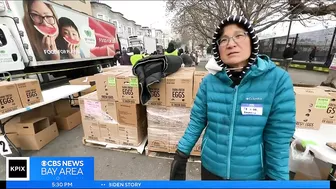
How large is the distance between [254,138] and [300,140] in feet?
3.40

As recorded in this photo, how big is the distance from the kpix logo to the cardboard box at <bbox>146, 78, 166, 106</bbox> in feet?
6.31

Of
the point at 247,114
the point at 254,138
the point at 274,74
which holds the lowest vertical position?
the point at 254,138

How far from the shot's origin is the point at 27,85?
2678mm

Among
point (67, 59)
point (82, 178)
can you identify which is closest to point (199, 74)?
point (82, 178)

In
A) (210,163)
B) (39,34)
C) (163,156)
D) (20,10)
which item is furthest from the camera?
(39,34)

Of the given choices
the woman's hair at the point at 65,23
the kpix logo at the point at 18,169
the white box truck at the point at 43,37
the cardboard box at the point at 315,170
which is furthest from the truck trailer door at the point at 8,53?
the cardboard box at the point at 315,170

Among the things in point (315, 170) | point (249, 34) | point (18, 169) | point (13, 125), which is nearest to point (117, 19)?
point (13, 125)

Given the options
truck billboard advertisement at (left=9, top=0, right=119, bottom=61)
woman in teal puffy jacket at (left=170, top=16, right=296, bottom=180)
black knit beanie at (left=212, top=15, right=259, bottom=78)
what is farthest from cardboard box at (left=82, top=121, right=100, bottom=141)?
truck billboard advertisement at (left=9, top=0, right=119, bottom=61)

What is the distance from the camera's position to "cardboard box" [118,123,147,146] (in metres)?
2.78

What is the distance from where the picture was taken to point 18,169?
604 millimetres

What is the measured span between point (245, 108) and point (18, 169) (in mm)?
1131

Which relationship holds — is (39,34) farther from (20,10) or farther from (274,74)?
(274,74)

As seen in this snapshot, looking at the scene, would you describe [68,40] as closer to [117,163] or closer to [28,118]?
[28,118]

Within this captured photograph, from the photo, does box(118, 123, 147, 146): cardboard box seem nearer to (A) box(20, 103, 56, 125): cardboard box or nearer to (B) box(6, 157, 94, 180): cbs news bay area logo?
(A) box(20, 103, 56, 125): cardboard box
